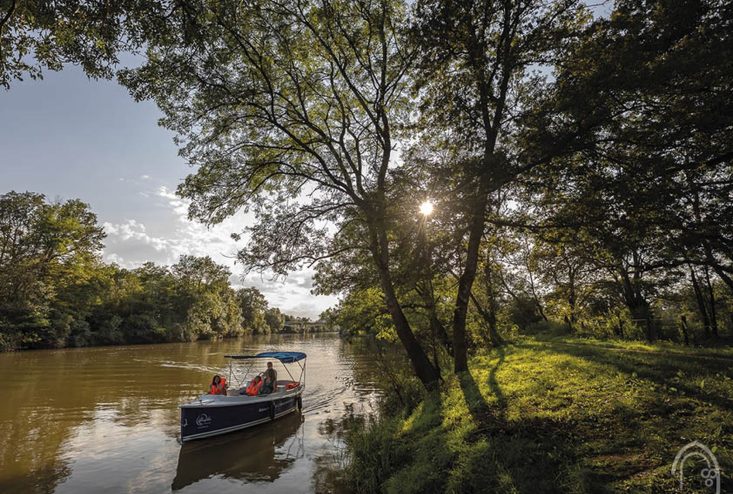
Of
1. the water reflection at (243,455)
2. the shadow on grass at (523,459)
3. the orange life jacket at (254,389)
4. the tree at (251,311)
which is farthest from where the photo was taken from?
the tree at (251,311)

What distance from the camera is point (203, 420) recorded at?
12.1 metres

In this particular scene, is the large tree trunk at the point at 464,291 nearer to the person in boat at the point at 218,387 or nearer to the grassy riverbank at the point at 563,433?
the grassy riverbank at the point at 563,433

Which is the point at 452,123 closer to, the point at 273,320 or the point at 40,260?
the point at 40,260

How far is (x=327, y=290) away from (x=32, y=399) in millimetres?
15332

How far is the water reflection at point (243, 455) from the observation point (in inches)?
383

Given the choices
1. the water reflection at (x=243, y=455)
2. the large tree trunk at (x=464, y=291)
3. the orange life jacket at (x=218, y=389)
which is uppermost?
the large tree trunk at (x=464, y=291)

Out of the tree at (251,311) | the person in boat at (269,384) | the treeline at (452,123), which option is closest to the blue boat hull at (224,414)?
the person in boat at (269,384)

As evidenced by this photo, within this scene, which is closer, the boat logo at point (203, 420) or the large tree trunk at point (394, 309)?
the boat logo at point (203, 420)

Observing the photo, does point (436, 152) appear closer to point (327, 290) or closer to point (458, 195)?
point (458, 195)

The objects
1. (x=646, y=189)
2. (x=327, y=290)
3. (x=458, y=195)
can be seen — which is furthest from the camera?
(x=327, y=290)

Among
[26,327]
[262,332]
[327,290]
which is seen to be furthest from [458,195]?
[262,332]

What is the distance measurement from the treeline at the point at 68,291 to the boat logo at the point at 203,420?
1408cm

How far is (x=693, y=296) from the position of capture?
2961 centimetres

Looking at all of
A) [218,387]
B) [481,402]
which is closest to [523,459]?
[481,402]
